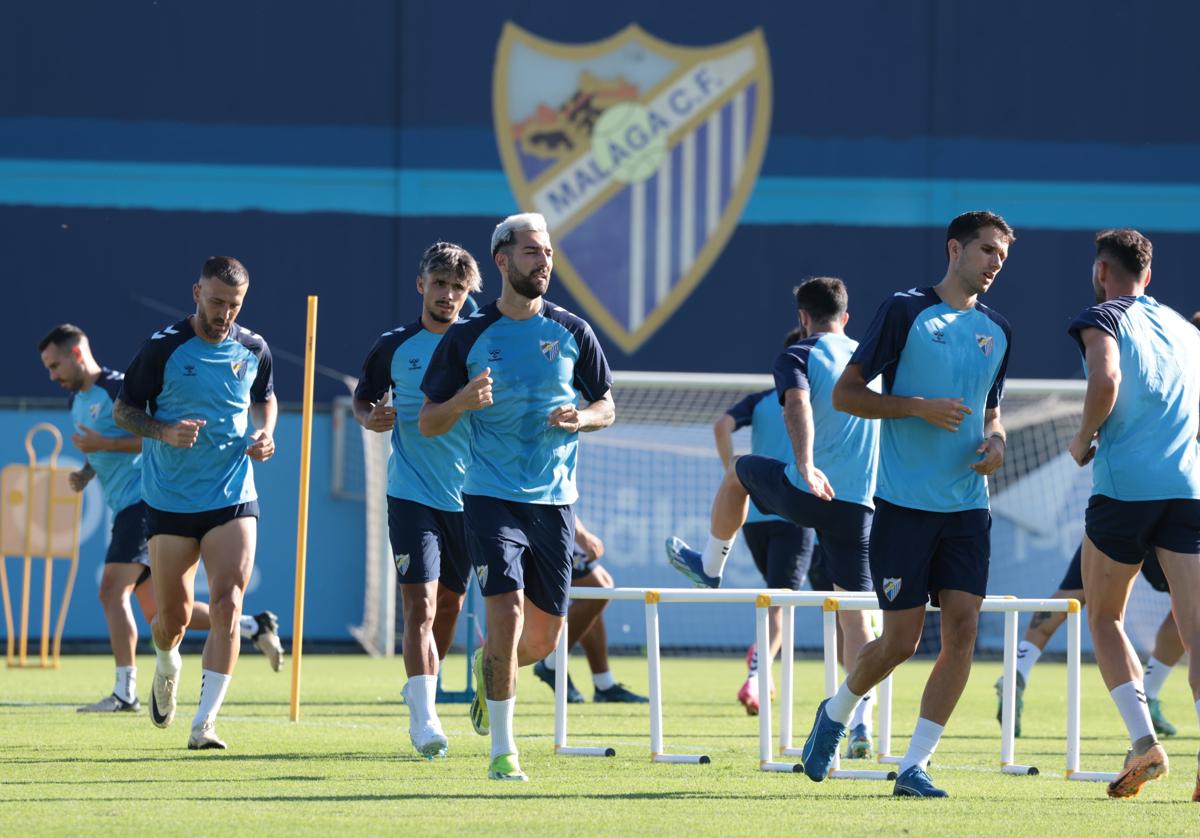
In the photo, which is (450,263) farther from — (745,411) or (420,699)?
(745,411)

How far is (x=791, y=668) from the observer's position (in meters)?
7.98

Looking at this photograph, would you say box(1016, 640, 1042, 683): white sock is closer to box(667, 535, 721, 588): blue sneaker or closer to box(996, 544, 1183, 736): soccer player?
box(996, 544, 1183, 736): soccer player

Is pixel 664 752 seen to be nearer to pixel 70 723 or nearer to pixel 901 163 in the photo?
pixel 70 723

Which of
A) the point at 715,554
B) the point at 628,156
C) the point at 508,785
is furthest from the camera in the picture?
the point at 628,156

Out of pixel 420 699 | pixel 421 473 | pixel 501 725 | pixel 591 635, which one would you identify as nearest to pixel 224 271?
pixel 421 473

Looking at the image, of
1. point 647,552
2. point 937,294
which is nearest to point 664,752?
point 937,294

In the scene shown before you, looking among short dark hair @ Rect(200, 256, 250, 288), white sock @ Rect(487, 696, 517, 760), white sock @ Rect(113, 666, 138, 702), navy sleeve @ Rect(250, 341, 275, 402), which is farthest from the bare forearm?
white sock @ Rect(113, 666, 138, 702)

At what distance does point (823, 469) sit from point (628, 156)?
13.6 meters

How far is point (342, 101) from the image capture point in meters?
22.1

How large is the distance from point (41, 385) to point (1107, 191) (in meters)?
13.0

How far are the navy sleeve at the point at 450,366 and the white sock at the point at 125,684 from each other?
461 cm

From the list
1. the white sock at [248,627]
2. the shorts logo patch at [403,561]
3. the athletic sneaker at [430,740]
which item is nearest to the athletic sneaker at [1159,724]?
the athletic sneaker at [430,740]

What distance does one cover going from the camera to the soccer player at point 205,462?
28.5 feet

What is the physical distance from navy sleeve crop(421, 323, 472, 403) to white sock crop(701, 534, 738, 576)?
8.18 feet
